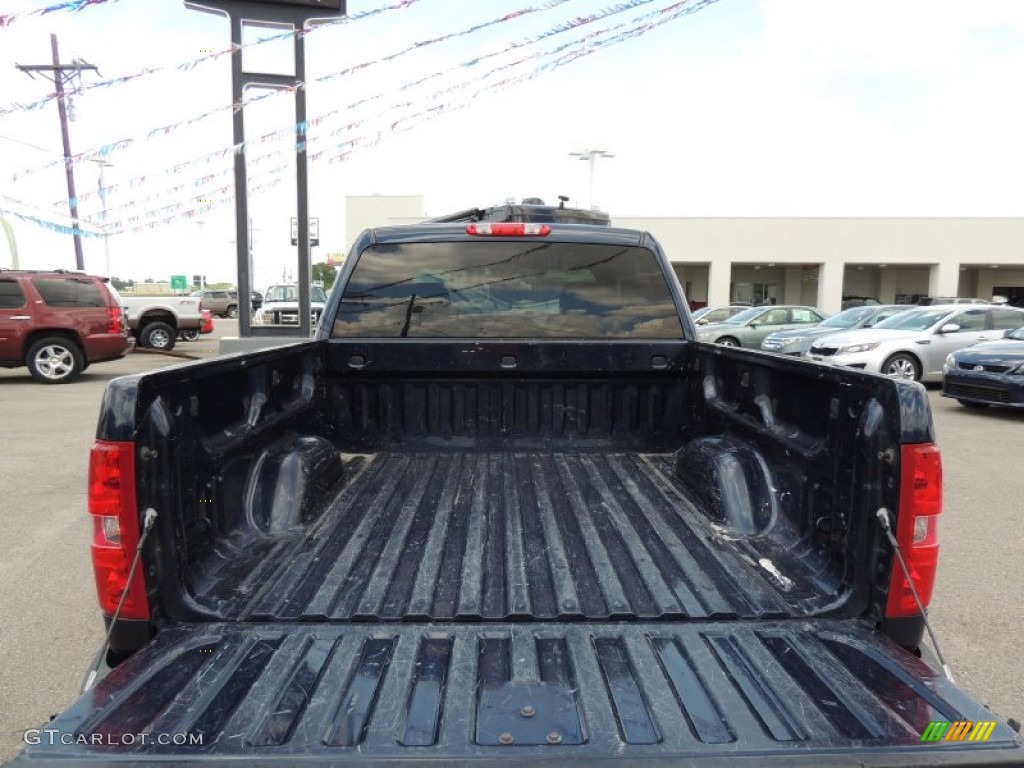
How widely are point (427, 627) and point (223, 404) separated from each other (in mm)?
1111

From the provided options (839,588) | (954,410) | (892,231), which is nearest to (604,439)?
(839,588)

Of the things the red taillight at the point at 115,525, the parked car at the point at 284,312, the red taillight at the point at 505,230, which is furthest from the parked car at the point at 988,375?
the parked car at the point at 284,312

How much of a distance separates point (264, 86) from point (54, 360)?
7073mm

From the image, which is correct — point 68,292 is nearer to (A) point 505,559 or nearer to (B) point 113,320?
(B) point 113,320

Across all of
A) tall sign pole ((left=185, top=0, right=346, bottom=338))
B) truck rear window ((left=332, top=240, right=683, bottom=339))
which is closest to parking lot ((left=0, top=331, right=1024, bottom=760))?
truck rear window ((left=332, top=240, right=683, bottom=339))

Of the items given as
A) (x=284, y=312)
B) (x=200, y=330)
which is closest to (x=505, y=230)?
(x=284, y=312)

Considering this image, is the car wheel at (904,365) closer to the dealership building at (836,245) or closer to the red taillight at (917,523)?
the red taillight at (917,523)

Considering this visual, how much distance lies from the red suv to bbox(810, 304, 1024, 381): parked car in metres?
13.4

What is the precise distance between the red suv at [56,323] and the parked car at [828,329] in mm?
13492

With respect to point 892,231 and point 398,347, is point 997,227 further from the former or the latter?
point 398,347

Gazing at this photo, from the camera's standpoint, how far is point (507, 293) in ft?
12.3

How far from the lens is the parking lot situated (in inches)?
122

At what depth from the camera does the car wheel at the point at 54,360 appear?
13048 millimetres

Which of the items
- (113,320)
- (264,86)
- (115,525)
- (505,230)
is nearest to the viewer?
(115,525)
